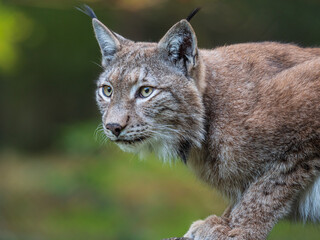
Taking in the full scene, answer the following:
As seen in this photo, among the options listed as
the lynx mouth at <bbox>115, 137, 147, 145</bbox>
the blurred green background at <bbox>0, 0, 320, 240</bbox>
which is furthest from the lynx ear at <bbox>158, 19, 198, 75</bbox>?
the blurred green background at <bbox>0, 0, 320, 240</bbox>

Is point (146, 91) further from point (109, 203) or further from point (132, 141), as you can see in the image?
point (109, 203)

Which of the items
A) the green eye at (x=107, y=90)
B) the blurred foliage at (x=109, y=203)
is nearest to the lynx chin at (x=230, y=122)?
the green eye at (x=107, y=90)

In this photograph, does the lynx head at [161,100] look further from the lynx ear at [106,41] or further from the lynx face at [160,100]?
the lynx ear at [106,41]

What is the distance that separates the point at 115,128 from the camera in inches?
184

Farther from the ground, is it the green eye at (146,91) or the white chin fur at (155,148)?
the green eye at (146,91)

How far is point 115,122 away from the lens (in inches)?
184

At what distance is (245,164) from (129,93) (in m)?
1.10

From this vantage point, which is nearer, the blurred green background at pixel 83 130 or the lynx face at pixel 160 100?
the lynx face at pixel 160 100

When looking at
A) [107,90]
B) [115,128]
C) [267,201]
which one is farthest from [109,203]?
[267,201]

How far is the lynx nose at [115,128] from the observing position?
184 inches

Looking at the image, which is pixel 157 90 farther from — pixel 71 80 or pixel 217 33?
pixel 71 80

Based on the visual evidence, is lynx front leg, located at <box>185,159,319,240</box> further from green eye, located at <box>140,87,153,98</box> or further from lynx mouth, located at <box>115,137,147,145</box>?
green eye, located at <box>140,87,153,98</box>

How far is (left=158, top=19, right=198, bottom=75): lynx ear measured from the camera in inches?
187

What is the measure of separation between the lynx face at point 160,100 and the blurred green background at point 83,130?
108 inches
